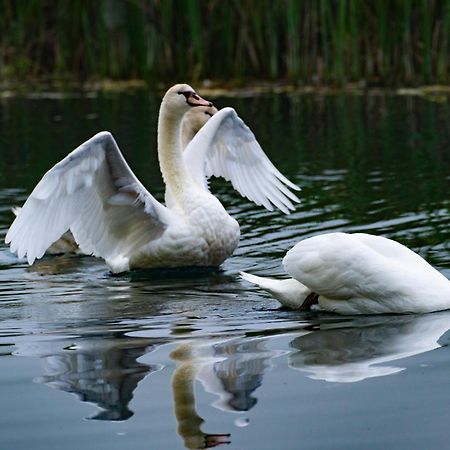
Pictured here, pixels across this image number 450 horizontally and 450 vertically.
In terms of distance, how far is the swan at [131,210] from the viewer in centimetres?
782

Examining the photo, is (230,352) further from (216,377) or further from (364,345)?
(364,345)

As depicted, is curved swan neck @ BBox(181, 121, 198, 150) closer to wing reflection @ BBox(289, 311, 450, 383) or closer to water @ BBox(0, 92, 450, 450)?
water @ BBox(0, 92, 450, 450)

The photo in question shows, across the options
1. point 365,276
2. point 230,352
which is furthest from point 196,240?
point 230,352

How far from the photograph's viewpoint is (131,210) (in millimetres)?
8336

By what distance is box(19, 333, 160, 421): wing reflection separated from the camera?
5066 mm

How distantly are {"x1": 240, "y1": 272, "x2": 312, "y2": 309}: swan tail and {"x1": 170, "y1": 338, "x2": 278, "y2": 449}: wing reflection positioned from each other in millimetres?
821

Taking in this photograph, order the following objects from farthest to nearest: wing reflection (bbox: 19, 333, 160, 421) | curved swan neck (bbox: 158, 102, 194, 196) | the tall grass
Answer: the tall grass → curved swan neck (bbox: 158, 102, 194, 196) → wing reflection (bbox: 19, 333, 160, 421)

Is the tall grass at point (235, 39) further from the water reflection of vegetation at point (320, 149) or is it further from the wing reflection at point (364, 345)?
the wing reflection at point (364, 345)

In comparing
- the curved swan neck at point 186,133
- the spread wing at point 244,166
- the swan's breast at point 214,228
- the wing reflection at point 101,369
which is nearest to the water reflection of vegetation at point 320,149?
the spread wing at point 244,166

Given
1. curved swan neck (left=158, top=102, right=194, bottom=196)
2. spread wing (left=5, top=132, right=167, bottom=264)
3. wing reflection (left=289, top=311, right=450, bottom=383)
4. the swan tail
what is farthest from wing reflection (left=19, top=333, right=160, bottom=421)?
curved swan neck (left=158, top=102, right=194, bottom=196)

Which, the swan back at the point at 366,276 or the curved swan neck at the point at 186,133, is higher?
the curved swan neck at the point at 186,133

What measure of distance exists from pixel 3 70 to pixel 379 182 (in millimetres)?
11713

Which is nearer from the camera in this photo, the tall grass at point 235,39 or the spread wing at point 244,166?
the spread wing at point 244,166

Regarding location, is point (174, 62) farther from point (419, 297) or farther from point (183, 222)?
point (419, 297)
